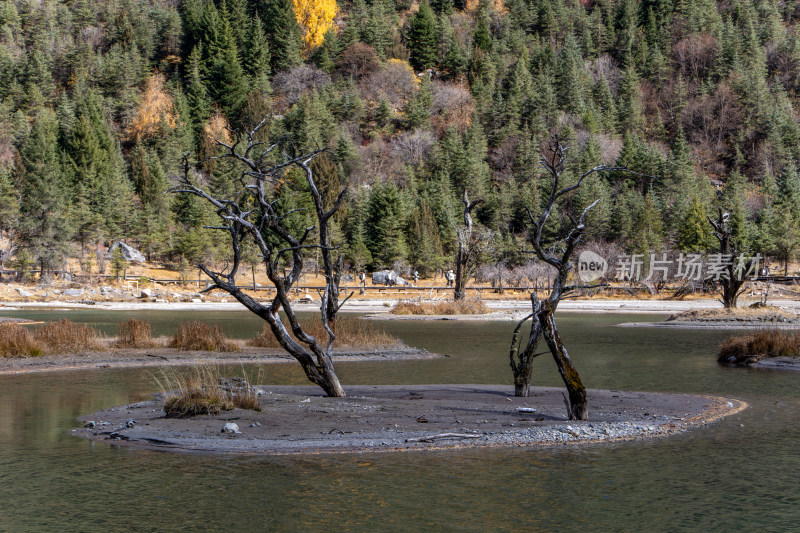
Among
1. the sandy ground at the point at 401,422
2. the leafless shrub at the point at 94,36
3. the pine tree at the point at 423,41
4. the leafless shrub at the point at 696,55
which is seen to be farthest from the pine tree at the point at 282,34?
the sandy ground at the point at 401,422

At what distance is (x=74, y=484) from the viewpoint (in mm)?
13180

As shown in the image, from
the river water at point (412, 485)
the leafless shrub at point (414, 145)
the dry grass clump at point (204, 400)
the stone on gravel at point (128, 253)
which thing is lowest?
the river water at point (412, 485)

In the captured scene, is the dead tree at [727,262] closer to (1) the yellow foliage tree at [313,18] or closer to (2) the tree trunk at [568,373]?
(2) the tree trunk at [568,373]

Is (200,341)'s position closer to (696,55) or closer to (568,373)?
(568,373)

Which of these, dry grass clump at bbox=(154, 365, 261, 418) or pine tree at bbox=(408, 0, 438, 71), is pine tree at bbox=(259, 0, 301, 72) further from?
dry grass clump at bbox=(154, 365, 261, 418)

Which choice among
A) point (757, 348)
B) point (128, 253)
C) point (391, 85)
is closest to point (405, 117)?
point (391, 85)

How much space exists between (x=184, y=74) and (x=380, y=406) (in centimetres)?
15417

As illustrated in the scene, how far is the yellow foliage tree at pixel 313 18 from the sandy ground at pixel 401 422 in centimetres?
17021

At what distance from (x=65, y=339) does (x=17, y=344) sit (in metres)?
2.15

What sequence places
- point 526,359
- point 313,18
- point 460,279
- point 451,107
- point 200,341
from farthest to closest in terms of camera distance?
point 313,18
point 451,107
point 460,279
point 200,341
point 526,359

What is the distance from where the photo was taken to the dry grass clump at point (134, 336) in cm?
3297

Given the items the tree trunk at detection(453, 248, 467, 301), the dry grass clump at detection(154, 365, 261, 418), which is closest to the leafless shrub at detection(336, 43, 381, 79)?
the tree trunk at detection(453, 248, 467, 301)

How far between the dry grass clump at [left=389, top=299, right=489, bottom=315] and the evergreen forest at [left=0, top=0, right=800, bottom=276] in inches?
852

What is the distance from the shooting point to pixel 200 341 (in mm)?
32844
